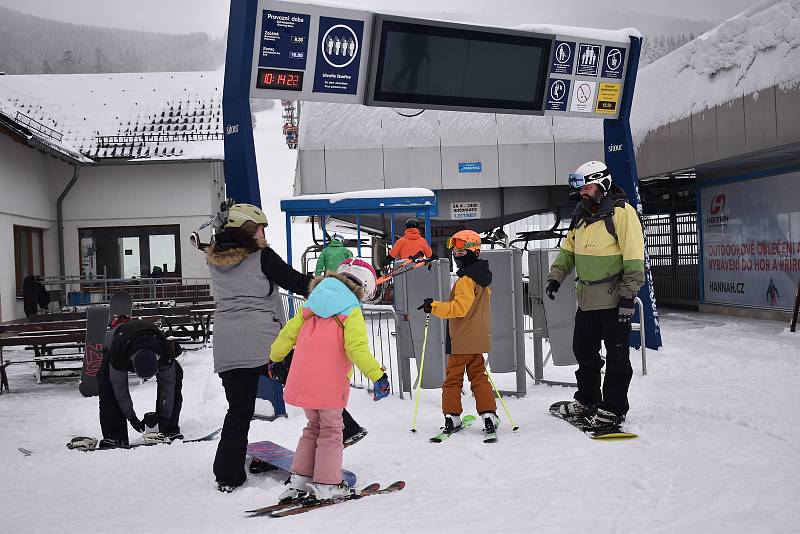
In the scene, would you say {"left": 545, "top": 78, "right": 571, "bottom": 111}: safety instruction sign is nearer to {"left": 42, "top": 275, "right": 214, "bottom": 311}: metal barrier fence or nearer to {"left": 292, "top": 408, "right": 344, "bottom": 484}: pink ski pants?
{"left": 292, "top": 408, "right": 344, "bottom": 484}: pink ski pants

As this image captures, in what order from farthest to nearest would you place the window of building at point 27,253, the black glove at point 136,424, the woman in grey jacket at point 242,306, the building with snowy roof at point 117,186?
the building with snowy roof at point 117,186, the window of building at point 27,253, the black glove at point 136,424, the woman in grey jacket at point 242,306

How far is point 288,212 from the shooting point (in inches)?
566

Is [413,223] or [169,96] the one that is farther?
[169,96]

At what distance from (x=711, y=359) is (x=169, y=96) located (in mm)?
20346

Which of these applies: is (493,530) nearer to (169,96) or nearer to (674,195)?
(674,195)

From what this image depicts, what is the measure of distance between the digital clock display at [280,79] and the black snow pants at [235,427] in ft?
12.4

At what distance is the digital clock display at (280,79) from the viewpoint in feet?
25.6

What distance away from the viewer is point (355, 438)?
5.66m

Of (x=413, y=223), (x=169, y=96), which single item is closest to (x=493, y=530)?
(x=413, y=223)

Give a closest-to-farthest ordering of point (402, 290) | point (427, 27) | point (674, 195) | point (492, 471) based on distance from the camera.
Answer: point (492, 471), point (402, 290), point (427, 27), point (674, 195)

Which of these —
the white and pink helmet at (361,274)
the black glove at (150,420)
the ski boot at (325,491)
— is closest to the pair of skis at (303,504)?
the ski boot at (325,491)

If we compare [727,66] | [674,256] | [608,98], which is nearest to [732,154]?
[727,66]

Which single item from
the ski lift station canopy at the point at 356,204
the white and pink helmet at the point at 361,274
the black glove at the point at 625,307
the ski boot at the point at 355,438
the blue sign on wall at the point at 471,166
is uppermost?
the blue sign on wall at the point at 471,166

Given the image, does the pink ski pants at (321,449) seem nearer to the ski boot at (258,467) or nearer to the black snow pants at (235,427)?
the black snow pants at (235,427)
